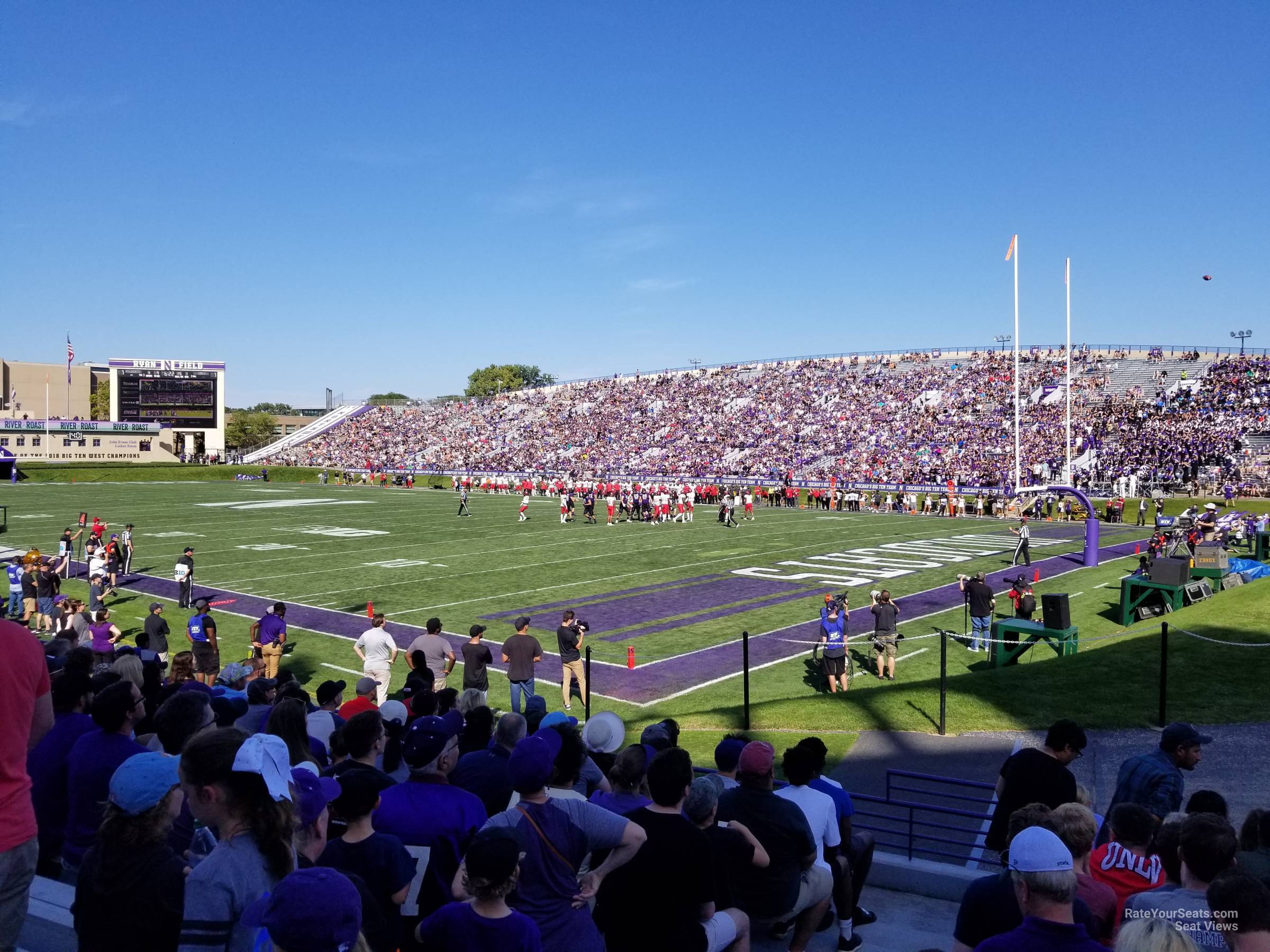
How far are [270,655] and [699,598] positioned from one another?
34.5ft

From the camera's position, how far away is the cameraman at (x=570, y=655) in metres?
13.3

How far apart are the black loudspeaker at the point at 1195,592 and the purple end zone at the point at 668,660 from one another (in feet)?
13.4

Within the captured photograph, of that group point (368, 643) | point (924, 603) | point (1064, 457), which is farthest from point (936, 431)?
point (368, 643)

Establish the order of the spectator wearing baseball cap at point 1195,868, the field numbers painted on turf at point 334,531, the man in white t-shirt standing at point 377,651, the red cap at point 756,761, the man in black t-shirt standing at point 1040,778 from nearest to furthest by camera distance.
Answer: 1. the spectator wearing baseball cap at point 1195,868
2. the red cap at point 756,761
3. the man in black t-shirt standing at point 1040,778
4. the man in white t-shirt standing at point 377,651
5. the field numbers painted on turf at point 334,531

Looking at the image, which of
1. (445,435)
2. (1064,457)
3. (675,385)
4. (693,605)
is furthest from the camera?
(445,435)

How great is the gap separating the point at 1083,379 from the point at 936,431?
11.3 metres

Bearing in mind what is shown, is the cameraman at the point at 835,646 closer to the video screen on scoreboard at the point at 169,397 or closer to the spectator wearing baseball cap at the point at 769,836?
the spectator wearing baseball cap at the point at 769,836

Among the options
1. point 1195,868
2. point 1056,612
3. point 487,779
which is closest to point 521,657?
point 487,779

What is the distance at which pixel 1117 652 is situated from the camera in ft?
43.2

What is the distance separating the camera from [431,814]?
13.8ft

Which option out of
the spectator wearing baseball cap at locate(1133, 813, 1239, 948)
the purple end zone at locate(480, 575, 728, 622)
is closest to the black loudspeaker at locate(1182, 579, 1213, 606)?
the purple end zone at locate(480, 575, 728, 622)

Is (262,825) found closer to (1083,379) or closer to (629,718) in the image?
(629,718)

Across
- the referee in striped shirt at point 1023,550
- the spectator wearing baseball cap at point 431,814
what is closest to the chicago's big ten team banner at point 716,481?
the referee in striped shirt at point 1023,550

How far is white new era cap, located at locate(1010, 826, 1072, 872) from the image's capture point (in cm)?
303
